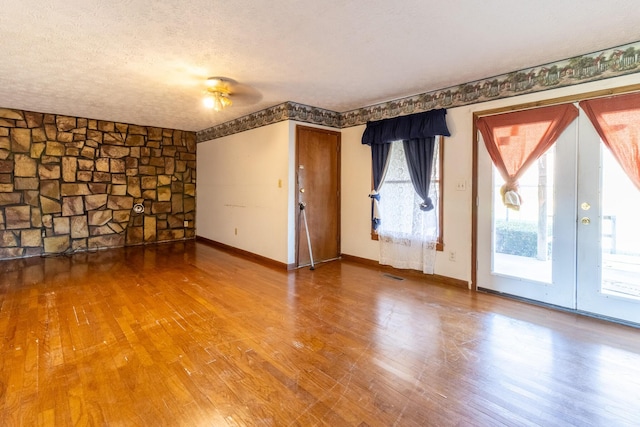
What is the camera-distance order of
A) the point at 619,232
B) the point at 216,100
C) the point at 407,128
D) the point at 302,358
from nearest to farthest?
1. the point at 302,358
2. the point at 619,232
3. the point at 216,100
4. the point at 407,128

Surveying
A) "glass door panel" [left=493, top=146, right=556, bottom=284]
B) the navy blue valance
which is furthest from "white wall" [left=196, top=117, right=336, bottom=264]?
"glass door panel" [left=493, top=146, right=556, bottom=284]

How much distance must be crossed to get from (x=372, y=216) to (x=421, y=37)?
2626 millimetres

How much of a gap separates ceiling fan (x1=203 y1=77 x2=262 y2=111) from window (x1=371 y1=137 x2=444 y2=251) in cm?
211

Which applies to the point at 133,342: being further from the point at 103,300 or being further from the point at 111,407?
the point at 103,300

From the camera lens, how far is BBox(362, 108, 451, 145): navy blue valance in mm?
3865

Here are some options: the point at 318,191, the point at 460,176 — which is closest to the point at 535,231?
the point at 460,176

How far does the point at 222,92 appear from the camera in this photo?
382 centimetres

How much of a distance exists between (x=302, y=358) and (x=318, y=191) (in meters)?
3.09

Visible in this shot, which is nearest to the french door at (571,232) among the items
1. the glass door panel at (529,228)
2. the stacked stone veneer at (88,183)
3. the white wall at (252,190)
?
the glass door panel at (529,228)

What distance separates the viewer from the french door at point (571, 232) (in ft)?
9.09

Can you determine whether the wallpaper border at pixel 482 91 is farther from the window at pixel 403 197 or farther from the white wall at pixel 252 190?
the window at pixel 403 197

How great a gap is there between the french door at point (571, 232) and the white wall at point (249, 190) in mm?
2694

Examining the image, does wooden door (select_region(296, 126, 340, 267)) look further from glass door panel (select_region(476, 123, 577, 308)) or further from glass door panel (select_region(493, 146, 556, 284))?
glass door panel (select_region(493, 146, 556, 284))

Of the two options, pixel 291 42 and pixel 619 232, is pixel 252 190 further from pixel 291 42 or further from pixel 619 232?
pixel 619 232
